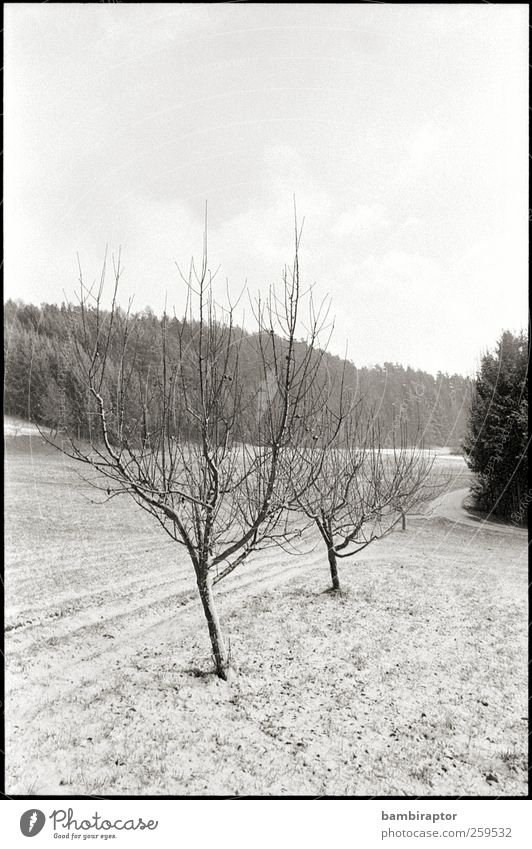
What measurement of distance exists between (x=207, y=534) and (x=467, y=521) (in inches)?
342

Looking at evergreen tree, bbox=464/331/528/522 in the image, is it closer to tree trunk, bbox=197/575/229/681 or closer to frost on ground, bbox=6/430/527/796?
frost on ground, bbox=6/430/527/796

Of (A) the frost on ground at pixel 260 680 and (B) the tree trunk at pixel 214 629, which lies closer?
(A) the frost on ground at pixel 260 680

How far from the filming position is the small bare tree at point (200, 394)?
10.1 feet

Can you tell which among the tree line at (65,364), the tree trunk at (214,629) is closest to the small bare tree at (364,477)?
the tree line at (65,364)

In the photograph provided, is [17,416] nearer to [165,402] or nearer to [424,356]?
[165,402]

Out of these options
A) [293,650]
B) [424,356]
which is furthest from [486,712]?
[424,356]

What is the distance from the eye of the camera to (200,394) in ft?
11.1

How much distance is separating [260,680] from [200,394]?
287 centimetres

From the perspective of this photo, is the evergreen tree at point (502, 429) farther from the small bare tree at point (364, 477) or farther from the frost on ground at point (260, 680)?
the frost on ground at point (260, 680)

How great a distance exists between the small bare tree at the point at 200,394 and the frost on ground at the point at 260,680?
794 mm

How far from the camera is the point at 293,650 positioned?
4727 mm

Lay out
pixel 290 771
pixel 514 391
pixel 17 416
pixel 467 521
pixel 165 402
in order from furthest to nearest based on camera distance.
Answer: pixel 467 521, pixel 514 391, pixel 17 416, pixel 165 402, pixel 290 771

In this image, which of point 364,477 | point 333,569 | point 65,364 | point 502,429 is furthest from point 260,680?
point 502,429

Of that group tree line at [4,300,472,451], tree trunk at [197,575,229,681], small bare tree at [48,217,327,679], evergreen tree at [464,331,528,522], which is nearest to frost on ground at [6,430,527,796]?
tree trunk at [197,575,229,681]
